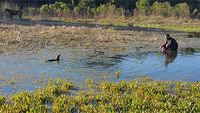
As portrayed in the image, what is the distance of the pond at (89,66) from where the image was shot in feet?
52.7

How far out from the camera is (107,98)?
42.0 feet

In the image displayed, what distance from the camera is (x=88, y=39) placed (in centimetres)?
2881

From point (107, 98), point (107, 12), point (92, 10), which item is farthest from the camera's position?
point (92, 10)

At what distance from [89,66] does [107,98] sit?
6357 mm

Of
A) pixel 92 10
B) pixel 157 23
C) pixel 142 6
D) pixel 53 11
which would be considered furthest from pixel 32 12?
pixel 142 6

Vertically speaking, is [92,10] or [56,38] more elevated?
[92,10]

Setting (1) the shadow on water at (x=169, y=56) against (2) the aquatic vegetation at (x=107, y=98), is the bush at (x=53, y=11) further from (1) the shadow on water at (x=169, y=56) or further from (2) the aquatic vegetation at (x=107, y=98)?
(2) the aquatic vegetation at (x=107, y=98)

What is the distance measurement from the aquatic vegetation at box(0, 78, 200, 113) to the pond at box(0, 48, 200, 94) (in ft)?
3.85

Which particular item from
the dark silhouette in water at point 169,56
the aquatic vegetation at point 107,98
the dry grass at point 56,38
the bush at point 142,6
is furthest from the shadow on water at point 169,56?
the bush at point 142,6

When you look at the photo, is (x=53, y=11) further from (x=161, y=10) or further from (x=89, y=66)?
(x=89, y=66)

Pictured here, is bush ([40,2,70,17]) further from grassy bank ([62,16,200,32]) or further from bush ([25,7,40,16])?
grassy bank ([62,16,200,32])

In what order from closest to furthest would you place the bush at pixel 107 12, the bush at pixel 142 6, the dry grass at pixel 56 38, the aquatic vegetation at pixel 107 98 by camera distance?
1. the aquatic vegetation at pixel 107 98
2. the dry grass at pixel 56 38
3. the bush at pixel 107 12
4. the bush at pixel 142 6

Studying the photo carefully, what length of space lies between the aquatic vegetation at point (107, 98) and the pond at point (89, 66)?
117 centimetres

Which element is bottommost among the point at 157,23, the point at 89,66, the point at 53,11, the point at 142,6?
the point at 89,66
